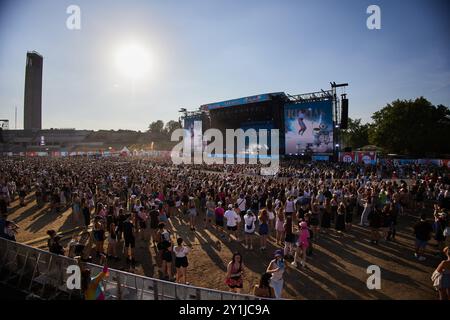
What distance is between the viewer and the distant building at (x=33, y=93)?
330ft

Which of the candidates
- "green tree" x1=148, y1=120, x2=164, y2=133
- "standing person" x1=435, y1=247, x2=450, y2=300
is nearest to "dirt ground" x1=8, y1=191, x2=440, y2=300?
"standing person" x1=435, y1=247, x2=450, y2=300

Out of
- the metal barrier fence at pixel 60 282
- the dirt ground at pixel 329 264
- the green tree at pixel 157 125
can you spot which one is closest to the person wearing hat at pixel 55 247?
the metal barrier fence at pixel 60 282

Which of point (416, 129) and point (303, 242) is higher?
point (416, 129)

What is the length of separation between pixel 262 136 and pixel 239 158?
572 centimetres

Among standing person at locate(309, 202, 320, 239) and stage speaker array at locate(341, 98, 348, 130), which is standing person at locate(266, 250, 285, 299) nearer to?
standing person at locate(309, 202, 320, 239)

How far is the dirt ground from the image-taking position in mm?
6299

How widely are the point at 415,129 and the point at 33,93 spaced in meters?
126

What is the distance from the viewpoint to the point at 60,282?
6.10 meters

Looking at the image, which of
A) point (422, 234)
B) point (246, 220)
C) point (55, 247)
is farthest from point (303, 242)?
point (55, 247)

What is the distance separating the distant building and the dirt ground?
4632 inches

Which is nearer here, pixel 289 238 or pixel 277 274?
pixel 277 274

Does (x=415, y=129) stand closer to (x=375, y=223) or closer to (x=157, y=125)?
(x=375, y=223)

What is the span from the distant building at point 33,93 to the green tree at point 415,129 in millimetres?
122553

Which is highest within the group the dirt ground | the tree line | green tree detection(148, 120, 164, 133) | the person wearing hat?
green tree detection(148, 120, 164, 133)
